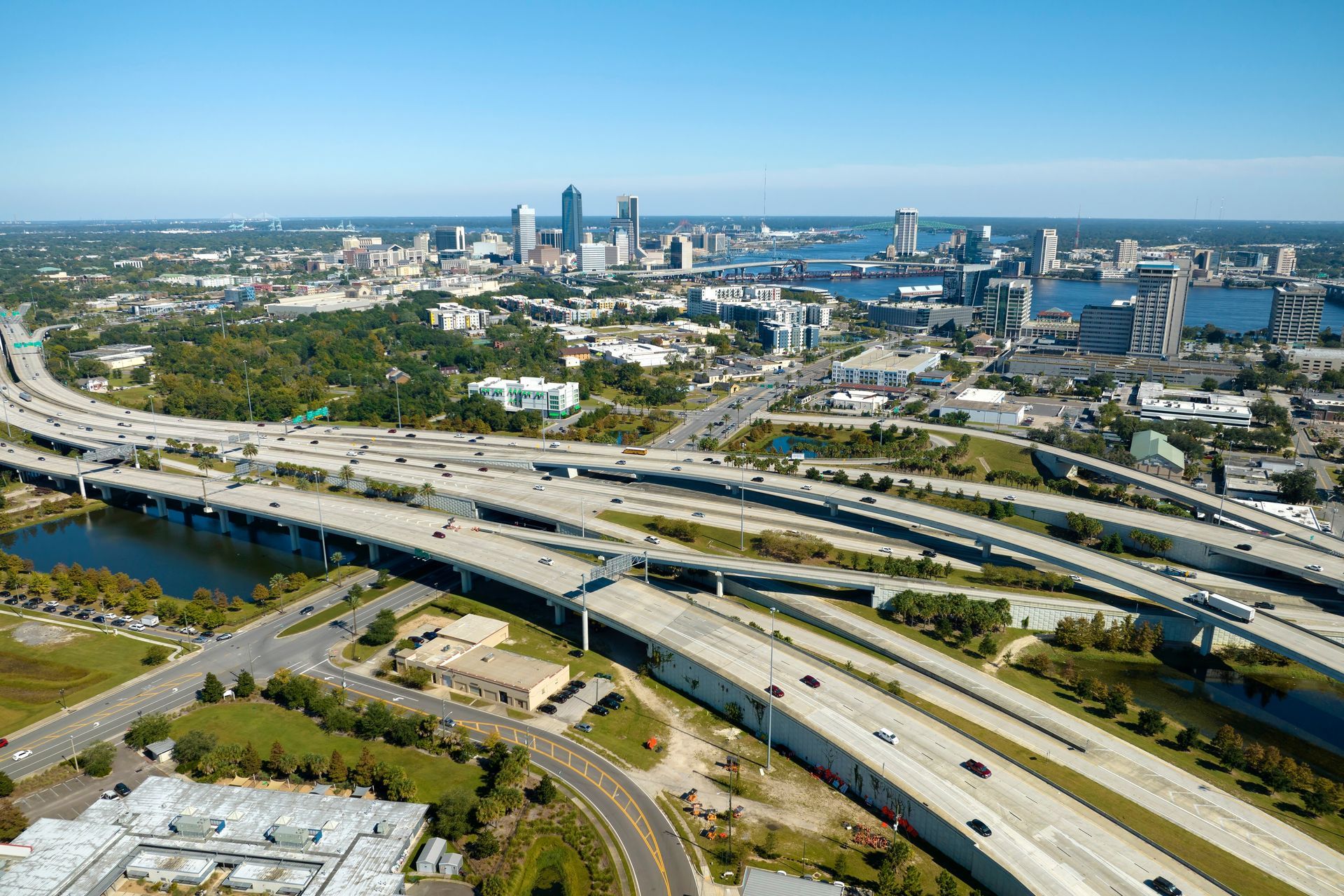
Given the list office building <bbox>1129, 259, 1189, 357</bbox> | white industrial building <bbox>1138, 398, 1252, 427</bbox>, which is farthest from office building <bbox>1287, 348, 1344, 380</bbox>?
white industrial building <bbox>1138, 398, 1252, 427</bbox>

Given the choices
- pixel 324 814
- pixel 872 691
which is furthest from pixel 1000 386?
pixel 324 814

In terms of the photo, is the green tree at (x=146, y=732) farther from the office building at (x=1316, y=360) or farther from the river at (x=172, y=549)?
the office building at (x=1316, y=360)

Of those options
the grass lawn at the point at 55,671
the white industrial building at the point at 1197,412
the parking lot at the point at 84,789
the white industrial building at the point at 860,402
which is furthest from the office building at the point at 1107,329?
the parking lot at the point at 84,789

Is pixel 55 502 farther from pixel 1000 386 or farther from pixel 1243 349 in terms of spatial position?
pixel 1243 349

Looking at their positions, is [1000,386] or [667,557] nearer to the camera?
[667,557]

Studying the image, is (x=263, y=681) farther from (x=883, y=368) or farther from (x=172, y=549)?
(x=883, y=368)

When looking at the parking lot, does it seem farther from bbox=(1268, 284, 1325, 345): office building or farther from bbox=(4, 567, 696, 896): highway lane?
bbox=(1268, 284, 1325, 345): office building
